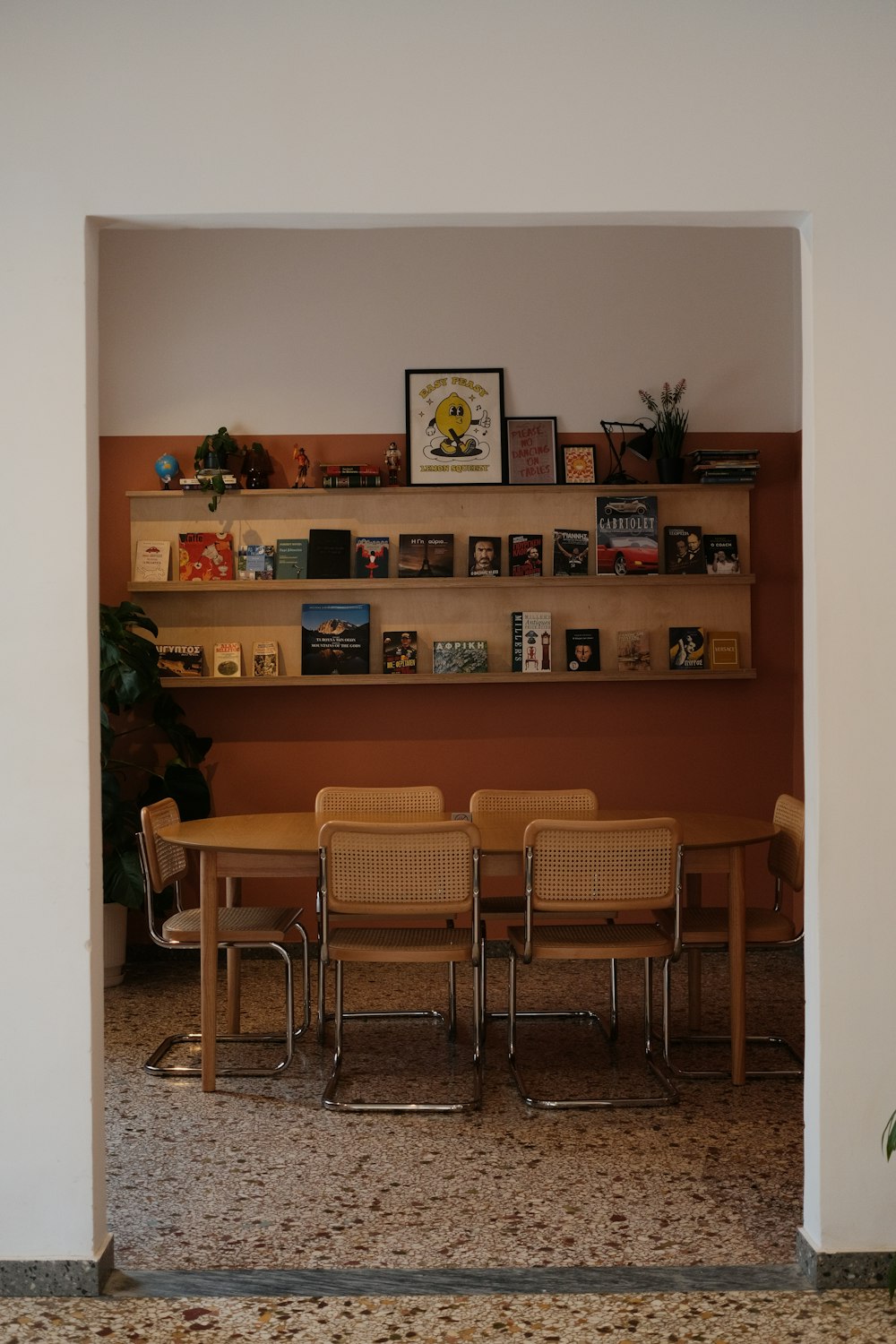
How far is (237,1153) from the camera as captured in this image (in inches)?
144

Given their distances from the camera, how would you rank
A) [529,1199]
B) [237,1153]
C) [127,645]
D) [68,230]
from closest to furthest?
[68,230] < [529,1199] < [237,1153] < [127,645]

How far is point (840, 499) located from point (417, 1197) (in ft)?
6.95

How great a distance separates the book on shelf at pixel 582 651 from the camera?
6.11 meters

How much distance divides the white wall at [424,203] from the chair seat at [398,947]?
4.35 ft

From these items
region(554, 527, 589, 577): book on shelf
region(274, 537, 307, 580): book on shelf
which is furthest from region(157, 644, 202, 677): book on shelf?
region(554, 527, 589, 577): book on shelf

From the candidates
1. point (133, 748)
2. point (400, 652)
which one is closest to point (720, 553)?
point (400, 652)

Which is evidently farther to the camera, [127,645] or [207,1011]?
[127,645]

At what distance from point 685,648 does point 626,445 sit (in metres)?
1.06

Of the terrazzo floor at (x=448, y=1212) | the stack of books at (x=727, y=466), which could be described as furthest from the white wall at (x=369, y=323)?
the terrazzo floor at (x=448, y=1212)

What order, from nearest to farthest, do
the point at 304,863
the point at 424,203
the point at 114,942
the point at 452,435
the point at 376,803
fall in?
the point at 424,203 < the point at 304,863 < the point at 376,803 < the point at 114,942 < the point at 452,435

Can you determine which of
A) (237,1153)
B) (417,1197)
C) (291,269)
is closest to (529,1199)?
(417,1197)

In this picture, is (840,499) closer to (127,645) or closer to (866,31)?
(866,31)

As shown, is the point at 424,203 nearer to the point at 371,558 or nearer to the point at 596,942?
the point at 596,942

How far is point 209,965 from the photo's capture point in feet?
13.7
